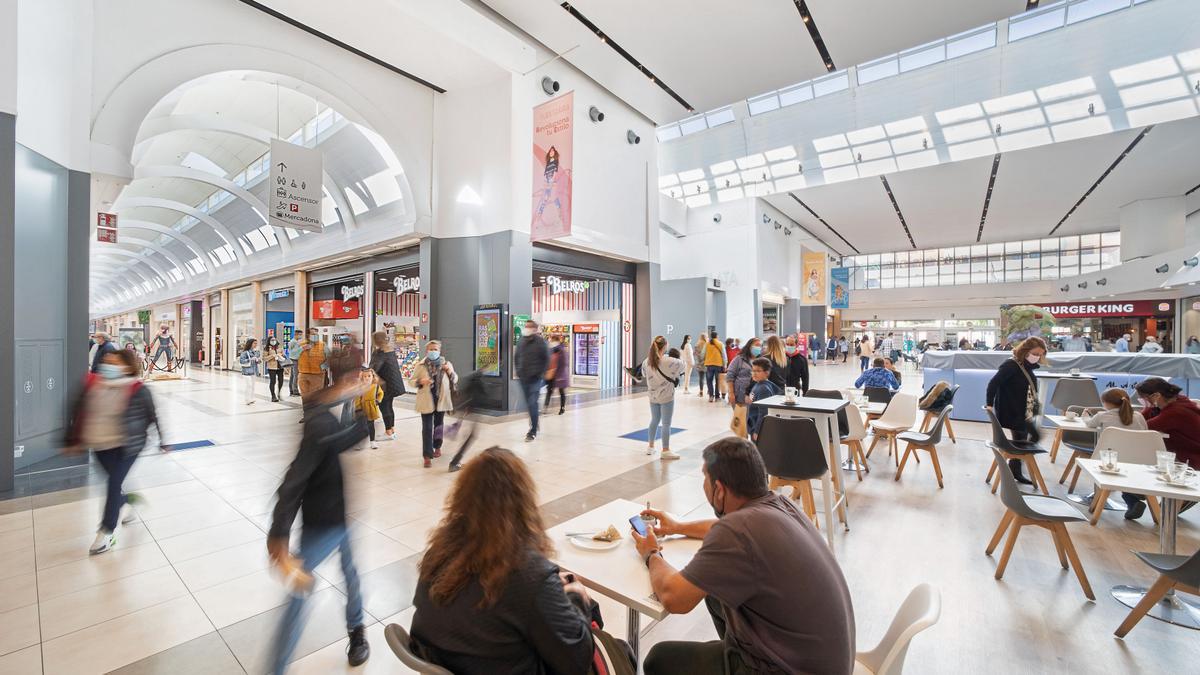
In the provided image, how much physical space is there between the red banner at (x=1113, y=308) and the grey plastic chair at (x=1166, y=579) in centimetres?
2674

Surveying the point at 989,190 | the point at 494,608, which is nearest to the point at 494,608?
the point at 494,608

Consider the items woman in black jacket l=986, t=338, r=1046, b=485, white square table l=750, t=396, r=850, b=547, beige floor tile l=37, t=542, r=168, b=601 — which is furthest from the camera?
woman in black jacket l=986, t=338, r=1046, b=485

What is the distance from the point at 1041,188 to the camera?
15695 mm

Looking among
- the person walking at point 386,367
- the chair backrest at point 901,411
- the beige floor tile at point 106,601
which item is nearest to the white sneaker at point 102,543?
the beige floor tile at point 106,601

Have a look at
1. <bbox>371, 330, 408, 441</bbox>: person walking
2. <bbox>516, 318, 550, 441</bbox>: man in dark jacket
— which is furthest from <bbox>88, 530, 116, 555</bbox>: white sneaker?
A: <bbox>516, 318, 550, 441</bbox>: man in dark jacket

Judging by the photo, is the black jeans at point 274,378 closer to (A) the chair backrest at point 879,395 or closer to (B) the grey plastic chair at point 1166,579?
(A) the chair backrest at point 879,395

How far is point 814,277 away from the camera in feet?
68.7

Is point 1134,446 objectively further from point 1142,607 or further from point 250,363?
point 250,363

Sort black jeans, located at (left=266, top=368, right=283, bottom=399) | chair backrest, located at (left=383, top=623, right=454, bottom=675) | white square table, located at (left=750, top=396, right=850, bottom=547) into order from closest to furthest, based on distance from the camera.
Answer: chair backrest, located at (left=383, top=623, right=454, bottom=675), white square table, located at (left=750, top=396, right=850, bottom=547), black jeans, located at (left=266, top=368, right=283, bottom=399)

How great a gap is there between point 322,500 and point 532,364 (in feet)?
14.6

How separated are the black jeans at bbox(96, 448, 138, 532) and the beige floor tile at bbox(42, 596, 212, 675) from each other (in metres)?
1.19

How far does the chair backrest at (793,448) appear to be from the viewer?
135 inches

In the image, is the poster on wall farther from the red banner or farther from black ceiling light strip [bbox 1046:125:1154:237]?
the red banner

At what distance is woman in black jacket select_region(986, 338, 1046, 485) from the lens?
455 cm
